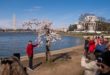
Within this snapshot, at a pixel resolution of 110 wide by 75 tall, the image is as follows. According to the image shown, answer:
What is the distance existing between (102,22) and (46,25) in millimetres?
111643

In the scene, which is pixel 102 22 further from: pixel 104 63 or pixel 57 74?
pixel 104 63

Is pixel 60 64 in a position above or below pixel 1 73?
Result: below

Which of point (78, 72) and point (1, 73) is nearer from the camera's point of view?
point (1, 73)

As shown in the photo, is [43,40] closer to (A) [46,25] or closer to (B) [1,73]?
(A) [46,25]

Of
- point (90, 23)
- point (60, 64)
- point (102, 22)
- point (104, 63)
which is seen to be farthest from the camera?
point (102, 22)

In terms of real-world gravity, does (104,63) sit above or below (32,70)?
above

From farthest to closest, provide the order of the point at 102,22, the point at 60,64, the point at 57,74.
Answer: the point at 102,22 → the point at 60,64 → the point at 57,74

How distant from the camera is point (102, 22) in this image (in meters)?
131

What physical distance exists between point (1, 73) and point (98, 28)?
136 meters

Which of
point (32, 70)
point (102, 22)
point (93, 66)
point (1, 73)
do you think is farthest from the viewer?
point (102, 22)

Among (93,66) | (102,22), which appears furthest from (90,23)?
(93,66)

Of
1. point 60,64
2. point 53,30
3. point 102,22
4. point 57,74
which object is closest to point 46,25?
point 53,30

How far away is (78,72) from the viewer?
15375 millimetres

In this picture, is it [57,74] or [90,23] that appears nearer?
[57,74]
